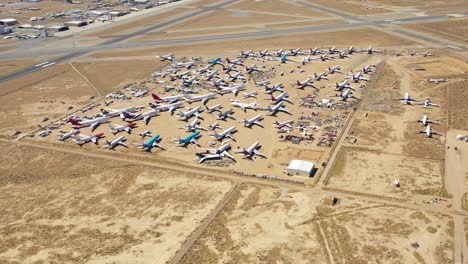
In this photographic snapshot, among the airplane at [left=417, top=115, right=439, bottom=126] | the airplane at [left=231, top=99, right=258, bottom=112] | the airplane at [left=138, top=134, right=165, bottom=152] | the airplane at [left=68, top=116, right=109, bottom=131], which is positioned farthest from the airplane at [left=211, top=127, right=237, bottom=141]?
the airplane at [left=417, top=115, right=439, bottom=126]

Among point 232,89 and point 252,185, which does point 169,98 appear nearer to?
point 232,89

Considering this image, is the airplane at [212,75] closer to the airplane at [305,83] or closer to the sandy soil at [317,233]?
the airplane at [305,83]

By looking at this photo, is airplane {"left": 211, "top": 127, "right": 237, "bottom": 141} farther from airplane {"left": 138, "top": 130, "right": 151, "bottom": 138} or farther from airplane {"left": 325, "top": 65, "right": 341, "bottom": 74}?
airplane {"left": 325, "top": 65, "right": 341, "bottom": 74}

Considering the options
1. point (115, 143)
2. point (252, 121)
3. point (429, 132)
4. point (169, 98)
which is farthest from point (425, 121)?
point (115, 143)

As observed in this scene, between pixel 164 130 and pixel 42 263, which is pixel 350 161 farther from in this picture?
pixel 42 263

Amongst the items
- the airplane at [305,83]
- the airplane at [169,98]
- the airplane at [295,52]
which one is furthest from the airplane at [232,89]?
the airplane at [295,52]

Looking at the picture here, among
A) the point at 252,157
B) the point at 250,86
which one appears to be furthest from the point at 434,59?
the point at 252,157
